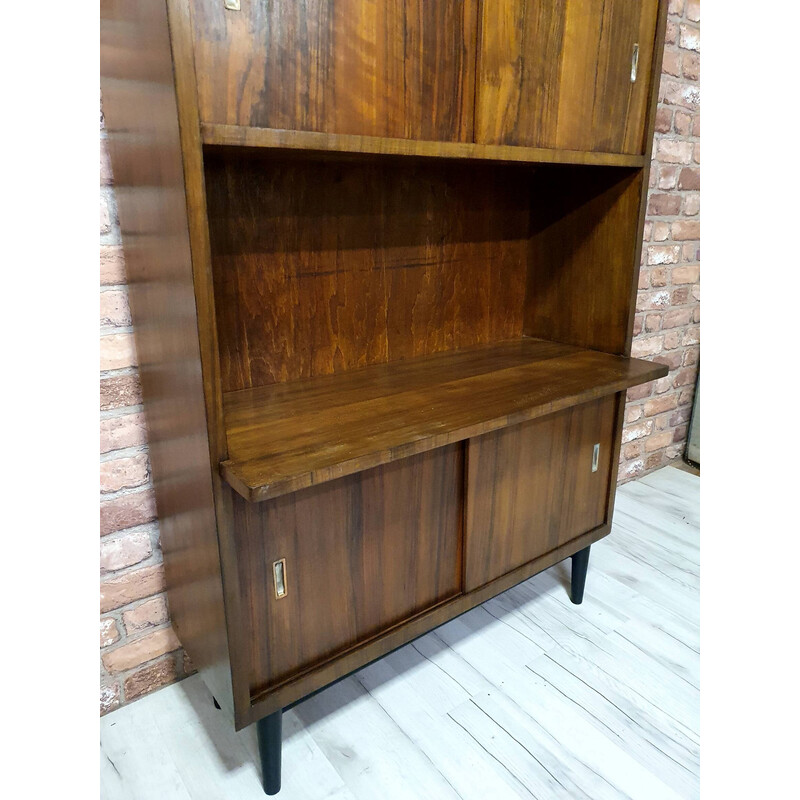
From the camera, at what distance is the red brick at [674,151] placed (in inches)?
73.5

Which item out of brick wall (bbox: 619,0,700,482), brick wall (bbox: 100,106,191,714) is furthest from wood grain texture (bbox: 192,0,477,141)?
brick wall (bbox: 619,0,700,482)

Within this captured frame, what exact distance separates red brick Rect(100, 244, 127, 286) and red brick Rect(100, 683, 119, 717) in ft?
2.64

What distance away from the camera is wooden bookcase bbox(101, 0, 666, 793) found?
0.82 meters

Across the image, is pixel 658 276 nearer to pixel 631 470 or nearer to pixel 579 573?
pixel 631 470

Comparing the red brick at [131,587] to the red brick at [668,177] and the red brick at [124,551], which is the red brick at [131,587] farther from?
the red brick at [668,177]

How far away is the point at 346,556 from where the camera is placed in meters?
1.04

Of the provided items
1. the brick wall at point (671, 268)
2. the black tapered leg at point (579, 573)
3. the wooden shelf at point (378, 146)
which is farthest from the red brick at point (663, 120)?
the black tapered leg at point (579, 573)

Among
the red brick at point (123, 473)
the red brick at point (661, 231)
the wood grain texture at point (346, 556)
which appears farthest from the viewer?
the red brick at point (661, 231)

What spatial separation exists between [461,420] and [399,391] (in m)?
0.18

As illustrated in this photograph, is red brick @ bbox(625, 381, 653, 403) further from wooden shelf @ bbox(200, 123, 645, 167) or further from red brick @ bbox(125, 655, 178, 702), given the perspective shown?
red brick @ bbox(125, 655, 178, 702)

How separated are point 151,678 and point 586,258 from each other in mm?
1318

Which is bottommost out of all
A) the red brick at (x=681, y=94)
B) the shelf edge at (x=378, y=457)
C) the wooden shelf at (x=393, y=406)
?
the shelf edge at (x=378, y=457)

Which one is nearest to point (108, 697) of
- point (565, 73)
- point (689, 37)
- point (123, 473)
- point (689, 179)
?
point (123, 473)

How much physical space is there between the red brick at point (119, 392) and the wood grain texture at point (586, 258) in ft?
3.12
